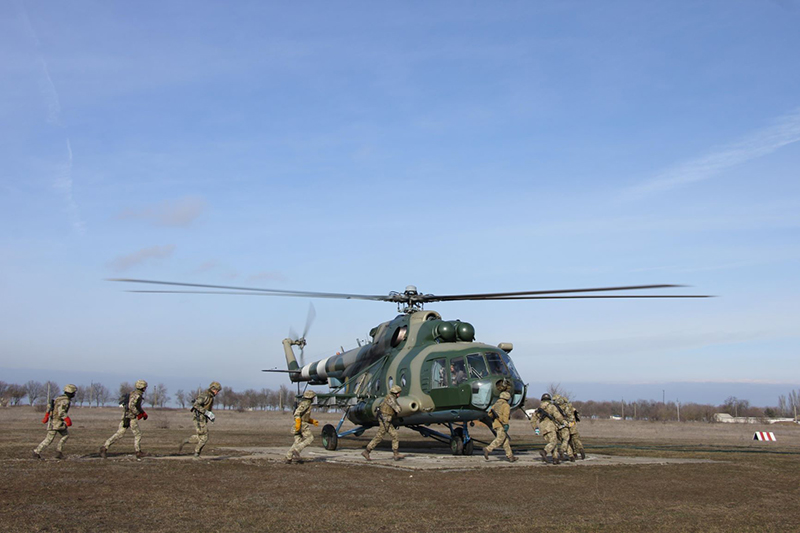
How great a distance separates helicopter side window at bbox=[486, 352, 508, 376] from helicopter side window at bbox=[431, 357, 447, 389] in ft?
4.12

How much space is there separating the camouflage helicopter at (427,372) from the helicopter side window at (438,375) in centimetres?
3

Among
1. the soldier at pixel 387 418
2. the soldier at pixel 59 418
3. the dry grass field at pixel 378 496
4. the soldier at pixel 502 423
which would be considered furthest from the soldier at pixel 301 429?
the soldier at pixel 59 418

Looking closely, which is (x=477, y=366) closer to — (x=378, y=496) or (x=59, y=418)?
(x=378, y=496)

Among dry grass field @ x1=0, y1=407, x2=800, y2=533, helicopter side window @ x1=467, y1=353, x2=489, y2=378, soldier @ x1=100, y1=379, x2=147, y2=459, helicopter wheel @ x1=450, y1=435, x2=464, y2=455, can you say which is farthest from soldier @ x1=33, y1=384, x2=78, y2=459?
helicopter wheel @ x1=450, y1=435, x2=464, y2=455

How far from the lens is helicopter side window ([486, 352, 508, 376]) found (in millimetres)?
17656

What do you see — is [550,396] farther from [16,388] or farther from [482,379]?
[16,388]

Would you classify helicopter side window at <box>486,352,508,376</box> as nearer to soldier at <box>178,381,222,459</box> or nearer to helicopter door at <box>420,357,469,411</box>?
helicopter door at <box>420,357,469,411</box>

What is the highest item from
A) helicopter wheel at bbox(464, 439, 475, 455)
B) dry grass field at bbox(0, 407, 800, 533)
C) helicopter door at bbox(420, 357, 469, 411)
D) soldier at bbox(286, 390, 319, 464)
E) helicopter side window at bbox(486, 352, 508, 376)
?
helicopter side window at bbox(486, 352, 508, 376)

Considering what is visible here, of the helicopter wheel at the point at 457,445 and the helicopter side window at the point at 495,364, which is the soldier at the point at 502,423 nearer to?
the helicopter side window at the point at 495,364

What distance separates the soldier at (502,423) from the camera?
651 inches

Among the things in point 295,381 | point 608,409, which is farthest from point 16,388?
point 608,409

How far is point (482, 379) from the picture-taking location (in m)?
17.3

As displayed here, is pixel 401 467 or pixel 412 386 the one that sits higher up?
pixel 412 386

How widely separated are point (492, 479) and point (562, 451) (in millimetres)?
4423
